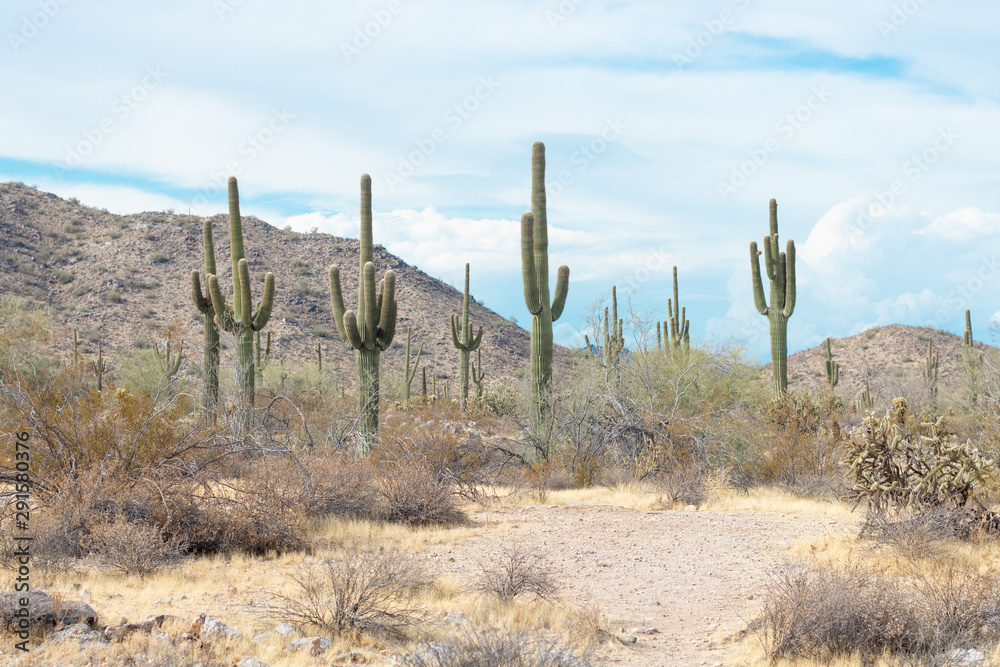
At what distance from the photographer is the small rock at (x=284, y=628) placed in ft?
21.9

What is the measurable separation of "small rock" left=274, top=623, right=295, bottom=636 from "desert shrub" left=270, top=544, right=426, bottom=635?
65 mm

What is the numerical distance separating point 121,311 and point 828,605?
4809 cm

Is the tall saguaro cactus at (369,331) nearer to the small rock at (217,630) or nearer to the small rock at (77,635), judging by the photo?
the small rock at (217,630)

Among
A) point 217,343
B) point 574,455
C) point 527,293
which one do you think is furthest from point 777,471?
point 217,343

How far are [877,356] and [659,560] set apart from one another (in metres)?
57.6

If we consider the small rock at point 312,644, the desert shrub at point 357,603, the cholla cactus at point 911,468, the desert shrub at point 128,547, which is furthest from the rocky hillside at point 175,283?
the small rock at point 312,644

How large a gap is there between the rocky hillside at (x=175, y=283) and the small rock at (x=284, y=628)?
3488 cm

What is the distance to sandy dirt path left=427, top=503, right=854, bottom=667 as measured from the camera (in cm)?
755

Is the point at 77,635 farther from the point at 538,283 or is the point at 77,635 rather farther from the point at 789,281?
the point at 789,281

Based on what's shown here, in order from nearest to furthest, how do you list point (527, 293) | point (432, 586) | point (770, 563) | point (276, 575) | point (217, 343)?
point (432, 586) < point (276, 575) < point (770, 563) < point (527, 293) < point (217, 343)

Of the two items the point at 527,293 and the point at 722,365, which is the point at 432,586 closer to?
the point at 527,293

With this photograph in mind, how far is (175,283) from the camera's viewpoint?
5188cm

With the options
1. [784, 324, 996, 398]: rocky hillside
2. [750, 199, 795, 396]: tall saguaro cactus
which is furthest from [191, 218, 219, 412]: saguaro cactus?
[784, 324, 996, 398]: rocky hillside

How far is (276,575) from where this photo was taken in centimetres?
899
